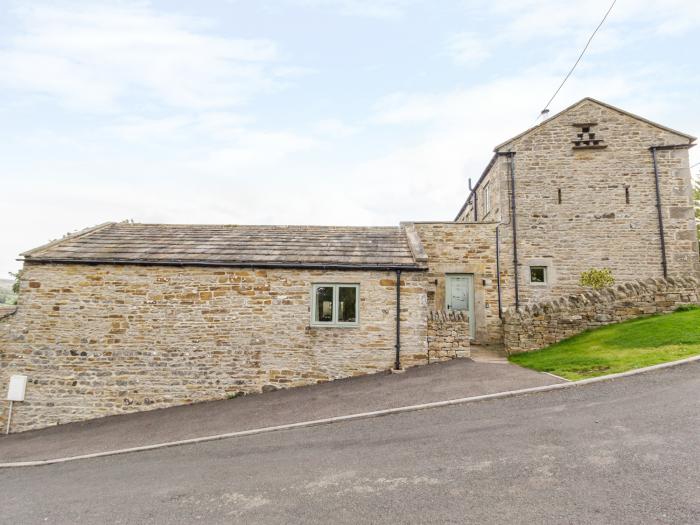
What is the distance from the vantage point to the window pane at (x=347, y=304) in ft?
33.1

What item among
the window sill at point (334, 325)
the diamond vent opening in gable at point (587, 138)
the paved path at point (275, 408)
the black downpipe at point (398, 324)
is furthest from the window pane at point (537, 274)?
the window sill at point (334, 325)

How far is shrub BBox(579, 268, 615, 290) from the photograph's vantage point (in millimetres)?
13672

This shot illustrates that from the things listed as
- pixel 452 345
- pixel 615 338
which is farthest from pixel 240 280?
pixel 615 338

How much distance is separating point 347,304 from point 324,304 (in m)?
0.62

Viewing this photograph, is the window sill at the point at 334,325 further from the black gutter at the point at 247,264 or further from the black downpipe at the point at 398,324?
the black gutter at the point at 247,264

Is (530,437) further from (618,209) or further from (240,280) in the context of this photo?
(618,209)

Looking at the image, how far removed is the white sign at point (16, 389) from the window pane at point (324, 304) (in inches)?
296

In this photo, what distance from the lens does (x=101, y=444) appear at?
25.9 ft

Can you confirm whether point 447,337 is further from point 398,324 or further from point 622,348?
point 622,348

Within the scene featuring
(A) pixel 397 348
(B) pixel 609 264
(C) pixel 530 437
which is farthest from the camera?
(B) pixel 609 264

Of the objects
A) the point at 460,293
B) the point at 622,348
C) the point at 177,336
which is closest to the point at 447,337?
the point at 460,293

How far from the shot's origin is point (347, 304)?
10.2m

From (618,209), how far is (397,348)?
35.3 ft

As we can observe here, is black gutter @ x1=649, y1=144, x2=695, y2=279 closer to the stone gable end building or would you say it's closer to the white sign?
the stone gable end building
